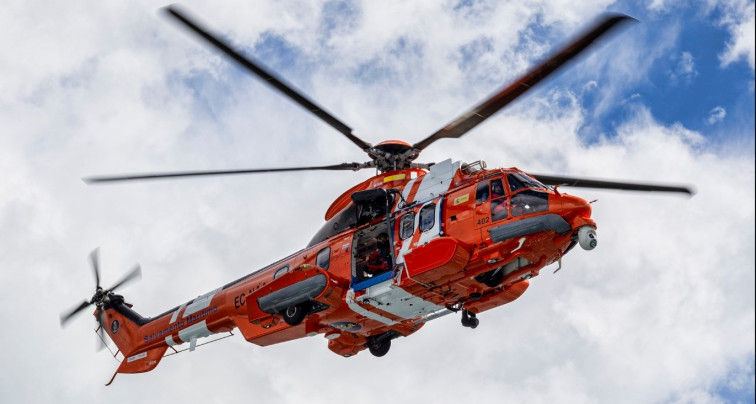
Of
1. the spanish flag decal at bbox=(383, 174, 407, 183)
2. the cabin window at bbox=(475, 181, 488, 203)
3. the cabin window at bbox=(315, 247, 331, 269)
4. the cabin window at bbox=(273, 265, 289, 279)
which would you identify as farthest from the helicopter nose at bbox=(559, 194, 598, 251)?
the cabin window at bbox=(273, 265, 289, 279)

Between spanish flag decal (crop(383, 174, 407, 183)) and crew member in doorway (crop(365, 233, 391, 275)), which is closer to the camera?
crew member in doorway (crop(365, 233, 391, 275))

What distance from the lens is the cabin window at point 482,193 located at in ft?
60.0

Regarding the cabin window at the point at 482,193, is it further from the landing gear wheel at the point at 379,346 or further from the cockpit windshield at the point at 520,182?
the landing gear wheel at the point at 379,346

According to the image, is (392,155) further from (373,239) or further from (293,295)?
(293,295)

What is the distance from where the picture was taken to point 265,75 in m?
18.6

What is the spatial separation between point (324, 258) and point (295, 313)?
4.88 feet

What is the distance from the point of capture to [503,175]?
1845cm

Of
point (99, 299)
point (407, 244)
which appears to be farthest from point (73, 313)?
point (407, 244)

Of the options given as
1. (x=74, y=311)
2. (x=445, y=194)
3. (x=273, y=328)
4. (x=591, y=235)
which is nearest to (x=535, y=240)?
(x=591, y=235)

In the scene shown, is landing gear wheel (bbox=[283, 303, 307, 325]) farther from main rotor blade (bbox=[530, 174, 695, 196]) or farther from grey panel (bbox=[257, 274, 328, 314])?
main rotor blade (bbox=[530, 174, 695, 196])

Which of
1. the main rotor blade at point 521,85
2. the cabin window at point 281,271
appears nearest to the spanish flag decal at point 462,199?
the main rotor blade at point 521,85

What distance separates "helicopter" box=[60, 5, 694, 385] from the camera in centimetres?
1761

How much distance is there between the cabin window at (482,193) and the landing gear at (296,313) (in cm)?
496

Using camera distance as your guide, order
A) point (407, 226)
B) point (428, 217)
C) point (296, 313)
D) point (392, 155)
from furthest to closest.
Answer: point (392, 155) < point (296, 313) < point (407, 226) < point (428, 217)
